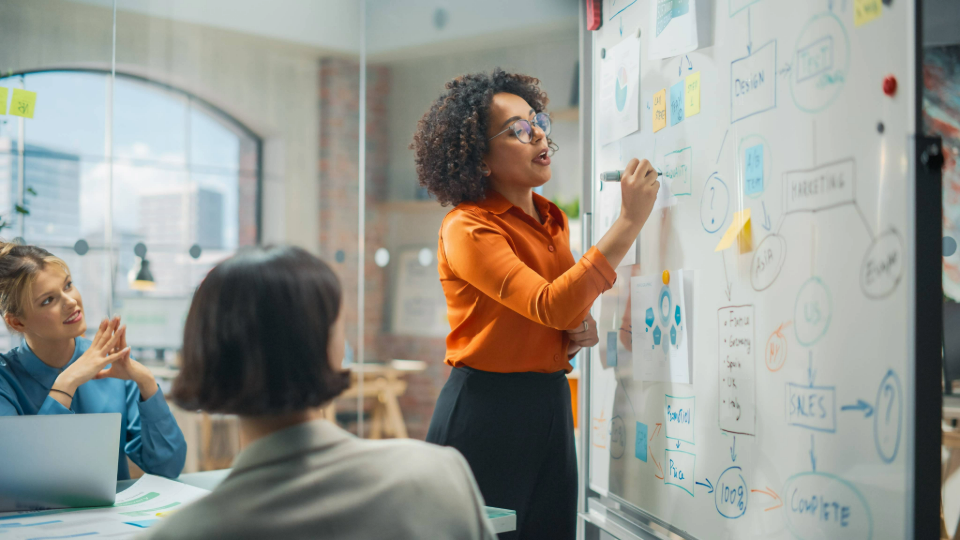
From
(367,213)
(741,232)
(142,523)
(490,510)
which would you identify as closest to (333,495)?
(490,510)

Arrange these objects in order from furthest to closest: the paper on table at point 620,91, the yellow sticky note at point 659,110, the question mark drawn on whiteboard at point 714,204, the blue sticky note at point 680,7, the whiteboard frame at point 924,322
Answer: the paper on table at point 620,91 < the yellow sticky note at point 659,110 < the blue sticky note at point 680,7 < the question mark drawn on whiteboard at point 714,204 < the whiteboard frame at point 924,322

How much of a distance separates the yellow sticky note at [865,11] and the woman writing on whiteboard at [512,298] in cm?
51

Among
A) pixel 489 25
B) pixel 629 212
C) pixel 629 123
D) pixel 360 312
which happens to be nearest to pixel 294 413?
pixel 629 212

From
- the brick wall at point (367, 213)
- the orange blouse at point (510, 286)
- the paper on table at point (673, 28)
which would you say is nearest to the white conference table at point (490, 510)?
the orange blouse at point (510, 286)

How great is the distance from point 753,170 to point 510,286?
1.55ft

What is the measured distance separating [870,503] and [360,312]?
13.5 feet

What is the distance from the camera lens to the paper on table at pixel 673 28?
133 centimetres

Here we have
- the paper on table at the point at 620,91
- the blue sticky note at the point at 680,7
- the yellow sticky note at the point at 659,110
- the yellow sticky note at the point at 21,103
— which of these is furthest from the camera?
the yellow sticky note at the point at 21,103

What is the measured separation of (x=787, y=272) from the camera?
3.50 ft

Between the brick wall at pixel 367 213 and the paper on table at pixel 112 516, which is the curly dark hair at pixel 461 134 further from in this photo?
the brick wall at pixel 367 213

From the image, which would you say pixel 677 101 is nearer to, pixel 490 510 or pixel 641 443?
pixel 641 443

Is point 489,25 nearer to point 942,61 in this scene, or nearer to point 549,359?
point 942,61

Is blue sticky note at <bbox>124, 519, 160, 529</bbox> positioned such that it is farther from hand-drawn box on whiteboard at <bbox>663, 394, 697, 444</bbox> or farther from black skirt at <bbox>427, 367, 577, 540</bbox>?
hand-drawn box on whiteboard at <bbox>663, 394, 697, 444</bbox>

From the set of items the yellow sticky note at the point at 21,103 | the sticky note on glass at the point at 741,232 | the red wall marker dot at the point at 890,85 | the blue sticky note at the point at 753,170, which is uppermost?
the yellow sticky note at the point at 21,103
